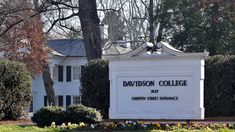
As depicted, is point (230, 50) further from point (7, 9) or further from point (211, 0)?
point (7, 9)

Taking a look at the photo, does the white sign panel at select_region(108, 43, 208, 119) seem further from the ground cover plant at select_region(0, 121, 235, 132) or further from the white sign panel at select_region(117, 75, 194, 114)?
the ground cover plant at select_region(0, 121, 235, 132)

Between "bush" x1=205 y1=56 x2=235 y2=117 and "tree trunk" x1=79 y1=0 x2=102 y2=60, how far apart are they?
8762 mm

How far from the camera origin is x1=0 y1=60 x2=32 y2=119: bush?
24.5 meters

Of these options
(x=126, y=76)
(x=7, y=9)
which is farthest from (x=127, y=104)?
(x=7, y=9)

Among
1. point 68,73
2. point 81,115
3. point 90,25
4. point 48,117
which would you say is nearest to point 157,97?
point 81,115

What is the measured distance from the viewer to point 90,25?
32.7 m

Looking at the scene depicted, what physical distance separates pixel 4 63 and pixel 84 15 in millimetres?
9066

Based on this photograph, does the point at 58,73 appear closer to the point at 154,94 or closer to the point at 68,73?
the point at 68,73

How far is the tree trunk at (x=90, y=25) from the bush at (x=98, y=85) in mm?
5858

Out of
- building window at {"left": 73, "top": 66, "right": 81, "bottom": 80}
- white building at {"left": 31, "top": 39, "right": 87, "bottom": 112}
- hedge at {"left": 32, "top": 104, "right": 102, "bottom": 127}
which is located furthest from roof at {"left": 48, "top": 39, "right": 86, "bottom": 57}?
hedge at {"left": 32, "top": 104, "right": 102, "bottom": 127}

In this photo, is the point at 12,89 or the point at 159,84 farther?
the point at 12,89

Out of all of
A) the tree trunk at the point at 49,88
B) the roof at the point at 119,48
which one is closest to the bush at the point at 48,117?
the tree trunk at the point at 49,88

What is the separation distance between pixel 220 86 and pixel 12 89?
8577 mm

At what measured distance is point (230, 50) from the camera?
39.0m
